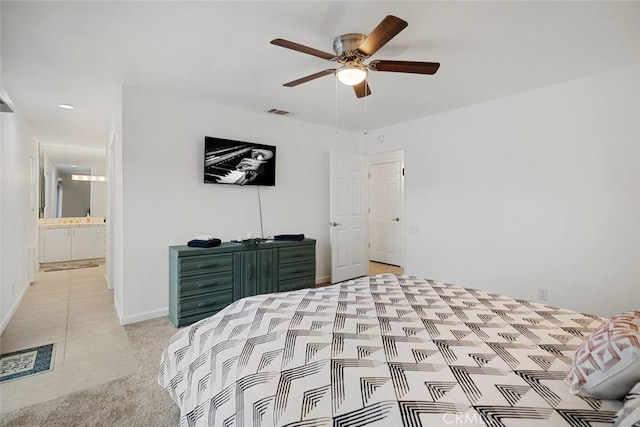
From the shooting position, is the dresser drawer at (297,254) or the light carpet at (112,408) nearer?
the light carpet at (112,408)

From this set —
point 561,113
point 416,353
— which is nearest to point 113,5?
point 416,353

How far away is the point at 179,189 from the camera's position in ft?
11.5

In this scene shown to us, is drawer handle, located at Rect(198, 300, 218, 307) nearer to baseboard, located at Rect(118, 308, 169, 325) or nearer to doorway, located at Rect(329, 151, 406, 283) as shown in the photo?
baseboard, located at Rect(118, 308, 169, 325)

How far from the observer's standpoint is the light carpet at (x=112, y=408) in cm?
172

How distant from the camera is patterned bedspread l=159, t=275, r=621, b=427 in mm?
916

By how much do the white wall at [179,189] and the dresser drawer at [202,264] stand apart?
532 millimetres

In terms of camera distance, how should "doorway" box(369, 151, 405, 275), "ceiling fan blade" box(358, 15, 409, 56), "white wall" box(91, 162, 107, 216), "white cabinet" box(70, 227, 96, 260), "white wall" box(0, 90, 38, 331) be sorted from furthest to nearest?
"white wall" box(91, 162, 107, 216), "white cabinet" box(70, 227, 96, 260), "doorway" box(369, 151, 405, 275), "white wall" box(0, 90, 38, 331), "ceiling fan blade" box(358, 15, 409, 56)

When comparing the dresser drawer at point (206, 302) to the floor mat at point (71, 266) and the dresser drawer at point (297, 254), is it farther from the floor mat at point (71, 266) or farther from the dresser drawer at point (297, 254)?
the floor mat at point (71, 266)

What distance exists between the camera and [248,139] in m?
4.06

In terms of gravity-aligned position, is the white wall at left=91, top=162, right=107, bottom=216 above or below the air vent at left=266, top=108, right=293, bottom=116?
below

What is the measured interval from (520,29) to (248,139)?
310 cm

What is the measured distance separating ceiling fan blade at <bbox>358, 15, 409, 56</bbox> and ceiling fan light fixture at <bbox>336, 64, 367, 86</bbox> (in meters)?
0.15

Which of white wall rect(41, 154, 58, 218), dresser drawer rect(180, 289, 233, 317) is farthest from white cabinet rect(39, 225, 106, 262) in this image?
dresser drawer rect(180, 289, 233, 317)

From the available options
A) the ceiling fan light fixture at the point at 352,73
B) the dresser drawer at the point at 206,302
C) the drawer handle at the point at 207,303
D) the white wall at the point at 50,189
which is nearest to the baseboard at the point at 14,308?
the dresser drawer at the point at 206,302
